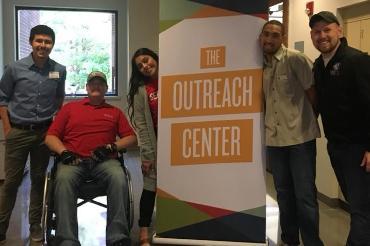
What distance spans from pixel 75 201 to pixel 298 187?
1.41 meters

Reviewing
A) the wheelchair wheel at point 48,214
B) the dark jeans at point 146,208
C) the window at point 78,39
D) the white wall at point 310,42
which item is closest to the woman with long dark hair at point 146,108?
the dark jeans at point 146,208

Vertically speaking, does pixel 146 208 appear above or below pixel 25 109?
below

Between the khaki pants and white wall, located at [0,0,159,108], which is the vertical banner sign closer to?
the khaki pants

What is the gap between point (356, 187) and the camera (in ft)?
7.69

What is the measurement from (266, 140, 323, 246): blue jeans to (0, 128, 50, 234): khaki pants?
1683 millimetres

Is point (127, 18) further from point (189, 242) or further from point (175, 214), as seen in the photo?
point (189, 242)

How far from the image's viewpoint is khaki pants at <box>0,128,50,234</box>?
3.06m

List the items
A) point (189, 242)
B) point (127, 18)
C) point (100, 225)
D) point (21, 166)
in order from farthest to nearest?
point (127, 18) < point (100, 225) < point (21, 166) < point (189, 242)

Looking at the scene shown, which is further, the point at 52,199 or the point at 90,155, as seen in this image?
the point at 90,155

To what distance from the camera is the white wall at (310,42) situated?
13.2ft

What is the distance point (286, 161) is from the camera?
2682 millimetres

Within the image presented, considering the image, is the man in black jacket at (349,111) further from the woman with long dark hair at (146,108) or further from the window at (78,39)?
the window at (78,39)

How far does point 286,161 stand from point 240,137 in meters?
0.33

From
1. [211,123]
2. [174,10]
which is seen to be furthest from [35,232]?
[174,10]
